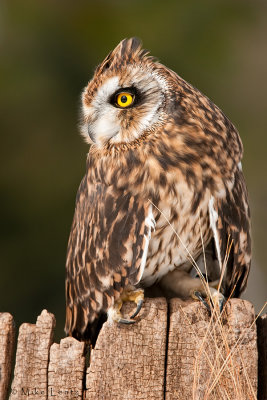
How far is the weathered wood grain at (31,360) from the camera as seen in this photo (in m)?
2.25

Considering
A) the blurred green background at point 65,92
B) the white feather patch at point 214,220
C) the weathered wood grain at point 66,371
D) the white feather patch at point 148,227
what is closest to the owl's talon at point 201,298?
the white feather patch at point 214,220

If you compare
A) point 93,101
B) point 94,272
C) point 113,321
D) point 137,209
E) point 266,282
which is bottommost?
point 113,321

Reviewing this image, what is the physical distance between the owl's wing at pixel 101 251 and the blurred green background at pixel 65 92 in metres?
4.44

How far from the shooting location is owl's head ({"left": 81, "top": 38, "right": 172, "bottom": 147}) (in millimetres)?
2648

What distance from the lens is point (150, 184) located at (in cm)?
268

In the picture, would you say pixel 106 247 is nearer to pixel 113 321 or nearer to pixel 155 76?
pixel 113 321

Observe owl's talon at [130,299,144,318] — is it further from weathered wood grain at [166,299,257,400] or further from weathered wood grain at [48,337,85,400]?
weathered wood grain at [48,337,85,400]

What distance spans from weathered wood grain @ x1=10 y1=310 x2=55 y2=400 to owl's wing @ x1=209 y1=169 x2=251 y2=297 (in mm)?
826

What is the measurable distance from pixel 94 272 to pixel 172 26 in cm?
622

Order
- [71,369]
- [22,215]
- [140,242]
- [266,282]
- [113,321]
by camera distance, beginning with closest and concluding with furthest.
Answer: [71,369] → [113,321] → [140,242] → [22,215] → [266,282]

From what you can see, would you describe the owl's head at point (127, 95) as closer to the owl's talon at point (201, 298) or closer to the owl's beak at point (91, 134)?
the owl's beak at point (91, 134)

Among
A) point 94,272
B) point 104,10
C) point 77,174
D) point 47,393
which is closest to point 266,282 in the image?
point 77,174

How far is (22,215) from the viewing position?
750cm

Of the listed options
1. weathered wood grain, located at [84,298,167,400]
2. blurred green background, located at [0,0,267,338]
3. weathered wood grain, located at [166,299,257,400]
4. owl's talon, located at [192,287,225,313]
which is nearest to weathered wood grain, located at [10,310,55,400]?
weathered wood grain, located at [84,298,167,400]
